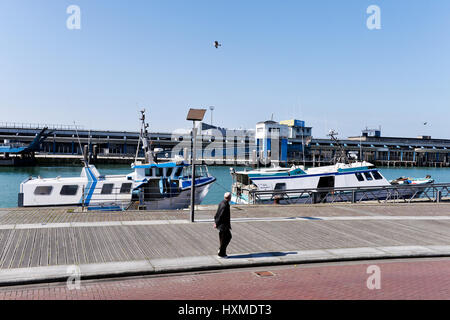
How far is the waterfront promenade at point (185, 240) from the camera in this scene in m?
9.41

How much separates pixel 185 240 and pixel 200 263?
2.47 meters

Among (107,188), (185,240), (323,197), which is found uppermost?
(107,188)

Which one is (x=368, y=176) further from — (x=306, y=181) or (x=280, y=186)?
(x=280, y=186)

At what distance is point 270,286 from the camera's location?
8375 mm

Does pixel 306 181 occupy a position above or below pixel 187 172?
below

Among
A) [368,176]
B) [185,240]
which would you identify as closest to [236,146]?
[368,176]

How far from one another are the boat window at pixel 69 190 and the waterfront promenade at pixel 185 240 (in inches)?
338

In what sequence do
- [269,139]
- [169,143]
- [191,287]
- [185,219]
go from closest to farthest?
[191,287], [185,219], [269,139], [169,143]

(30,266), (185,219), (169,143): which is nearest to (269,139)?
(169,143)

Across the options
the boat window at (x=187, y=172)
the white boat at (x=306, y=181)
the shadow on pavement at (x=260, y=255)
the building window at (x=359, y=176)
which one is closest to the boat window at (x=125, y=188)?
the boat window at (x=187, y=172)

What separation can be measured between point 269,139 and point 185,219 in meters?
101
